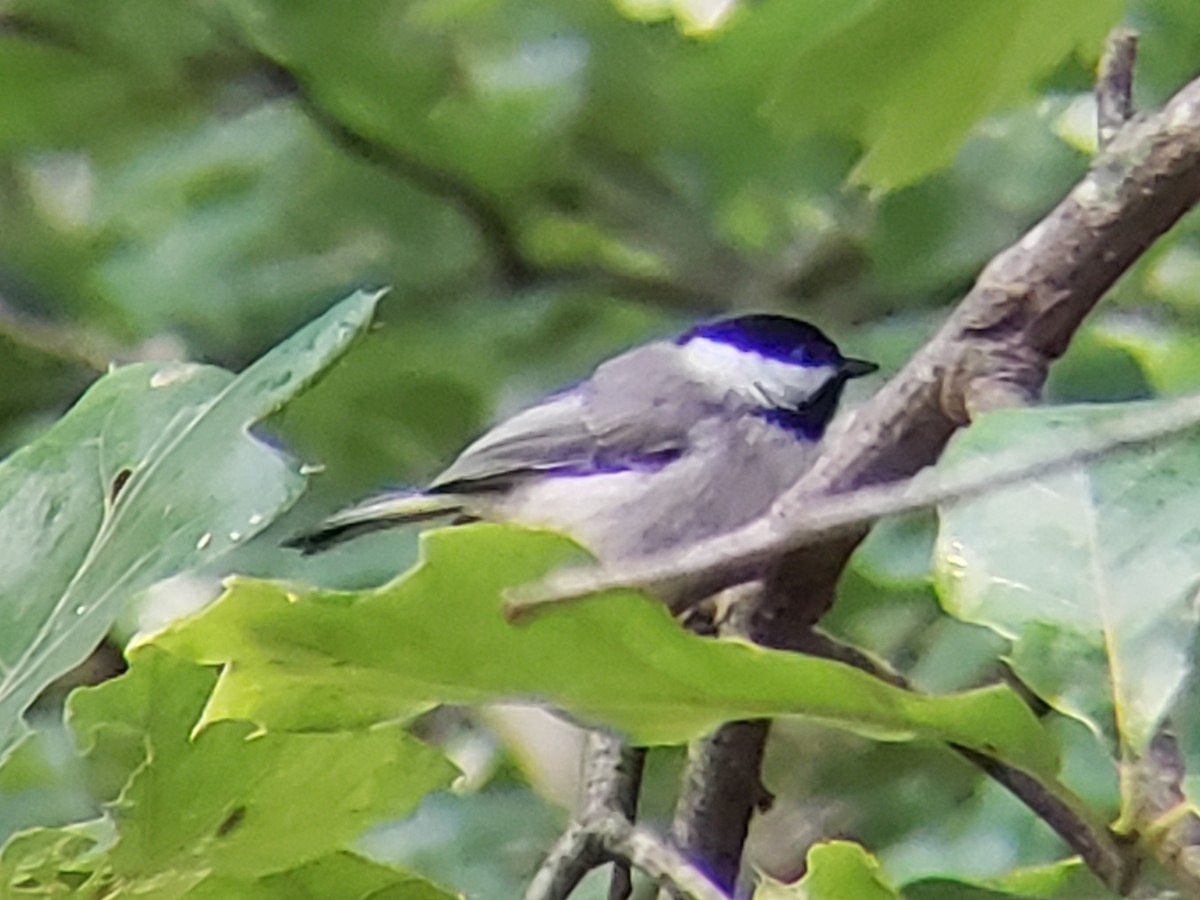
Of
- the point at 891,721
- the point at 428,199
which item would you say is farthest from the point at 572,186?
the point at 891,721

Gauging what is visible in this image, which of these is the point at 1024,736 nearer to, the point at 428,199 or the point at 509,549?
the point at 509,549

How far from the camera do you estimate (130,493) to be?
1.41 ft

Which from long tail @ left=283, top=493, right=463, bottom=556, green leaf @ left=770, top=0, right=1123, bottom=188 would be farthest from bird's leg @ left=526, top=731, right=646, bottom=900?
long tail @ left=283, top=493, right=463, bottom=556

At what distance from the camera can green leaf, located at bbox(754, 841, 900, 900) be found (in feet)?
1.10

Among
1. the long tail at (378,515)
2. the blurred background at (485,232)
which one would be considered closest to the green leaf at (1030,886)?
the blurred background at (485,232)

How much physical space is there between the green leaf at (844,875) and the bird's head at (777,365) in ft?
2.67

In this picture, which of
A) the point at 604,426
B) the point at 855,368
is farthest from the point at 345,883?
the point at 604,426

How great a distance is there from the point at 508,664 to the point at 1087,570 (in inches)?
5.7

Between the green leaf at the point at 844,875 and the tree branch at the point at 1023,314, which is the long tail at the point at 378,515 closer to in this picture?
the tree branch at the point at 1023,314

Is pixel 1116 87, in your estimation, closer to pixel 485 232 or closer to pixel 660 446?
pixel 485 232

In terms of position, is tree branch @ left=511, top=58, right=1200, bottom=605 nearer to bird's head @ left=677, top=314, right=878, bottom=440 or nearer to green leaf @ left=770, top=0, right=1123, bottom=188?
green leaf @ left=770, top=0, right=1123, bottom=188

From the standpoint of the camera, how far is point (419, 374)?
104 centimetres

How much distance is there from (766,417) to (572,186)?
36cm

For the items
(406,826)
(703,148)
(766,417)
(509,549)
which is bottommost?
(766,417)
